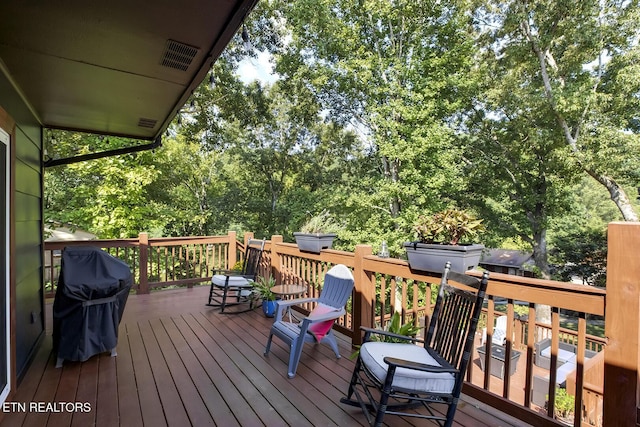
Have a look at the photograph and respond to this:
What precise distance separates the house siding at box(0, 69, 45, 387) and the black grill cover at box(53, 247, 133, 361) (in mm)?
244

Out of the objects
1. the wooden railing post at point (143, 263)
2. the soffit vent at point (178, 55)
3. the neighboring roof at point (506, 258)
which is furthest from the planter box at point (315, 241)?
the neighboring roof at point (506, 258)

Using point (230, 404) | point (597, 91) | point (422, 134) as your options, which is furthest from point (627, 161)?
point (230, 404)

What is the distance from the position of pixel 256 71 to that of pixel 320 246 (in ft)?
31.5

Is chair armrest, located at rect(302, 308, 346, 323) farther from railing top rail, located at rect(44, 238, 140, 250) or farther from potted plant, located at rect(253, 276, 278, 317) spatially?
railing top rail, located at rect(44, 238, 140, 250)

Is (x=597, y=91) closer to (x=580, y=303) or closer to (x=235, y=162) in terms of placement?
(x=580, y=303)

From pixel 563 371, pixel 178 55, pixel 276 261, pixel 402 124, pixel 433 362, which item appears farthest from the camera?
pixel 402 124

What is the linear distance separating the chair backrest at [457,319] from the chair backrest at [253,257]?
2924 millimetres

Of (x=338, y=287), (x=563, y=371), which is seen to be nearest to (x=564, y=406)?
(x=563, y=371)

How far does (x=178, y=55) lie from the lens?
7.02 ft

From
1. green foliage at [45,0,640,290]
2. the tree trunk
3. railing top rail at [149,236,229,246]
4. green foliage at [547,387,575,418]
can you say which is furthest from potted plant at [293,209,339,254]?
the tree trunk

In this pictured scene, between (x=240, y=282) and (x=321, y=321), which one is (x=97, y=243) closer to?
(x=240, y=282)

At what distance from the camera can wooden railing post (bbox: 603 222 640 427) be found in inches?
58.5

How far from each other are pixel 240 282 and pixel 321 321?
1.98 meters

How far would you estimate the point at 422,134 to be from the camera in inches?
396
